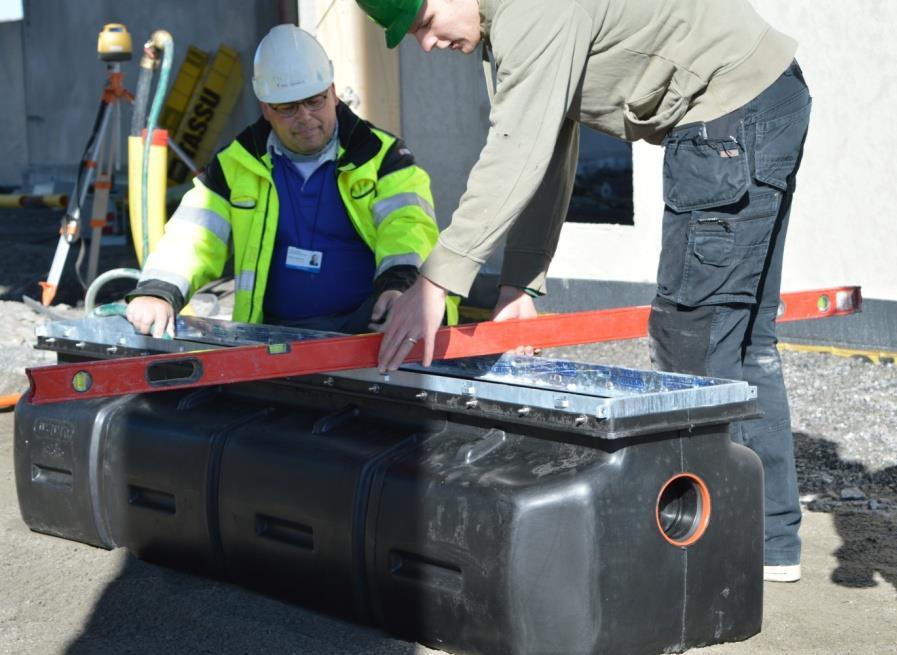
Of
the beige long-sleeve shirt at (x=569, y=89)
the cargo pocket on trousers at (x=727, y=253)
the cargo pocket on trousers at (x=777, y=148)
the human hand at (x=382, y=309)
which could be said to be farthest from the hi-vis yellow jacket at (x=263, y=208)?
the cargo pocket on trousers at (x=777, y=148)

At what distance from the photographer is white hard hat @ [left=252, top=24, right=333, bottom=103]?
13.1ft

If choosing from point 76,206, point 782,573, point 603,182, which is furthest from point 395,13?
point 76,206

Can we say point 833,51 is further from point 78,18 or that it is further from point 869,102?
point 78,18

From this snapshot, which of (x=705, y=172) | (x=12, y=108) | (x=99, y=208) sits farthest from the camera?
(x=12, y=108)

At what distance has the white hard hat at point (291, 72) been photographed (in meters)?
3.99

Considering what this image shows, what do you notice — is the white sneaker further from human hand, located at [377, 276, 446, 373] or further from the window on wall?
the window on wall

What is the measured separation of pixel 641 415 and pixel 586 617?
41 centimetres

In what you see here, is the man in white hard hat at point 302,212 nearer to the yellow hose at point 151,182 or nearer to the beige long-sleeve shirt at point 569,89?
the beige long-sleeve shirt at point 569,89

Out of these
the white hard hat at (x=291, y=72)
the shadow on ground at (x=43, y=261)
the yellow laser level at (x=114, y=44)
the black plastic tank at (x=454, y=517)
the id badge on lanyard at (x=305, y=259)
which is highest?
the yellow laser level at (x=114, y=44)

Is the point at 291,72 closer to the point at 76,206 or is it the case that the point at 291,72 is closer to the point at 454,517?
the point at 454,517

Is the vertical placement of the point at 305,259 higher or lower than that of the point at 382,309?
higher

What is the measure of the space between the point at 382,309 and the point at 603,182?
4274 mm

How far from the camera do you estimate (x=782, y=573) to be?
3377 millimetres

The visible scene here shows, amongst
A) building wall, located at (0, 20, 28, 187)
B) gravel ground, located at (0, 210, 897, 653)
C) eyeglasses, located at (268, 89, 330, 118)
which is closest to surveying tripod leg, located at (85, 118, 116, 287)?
gravel ground, located at (0, 210, 897, 653)
